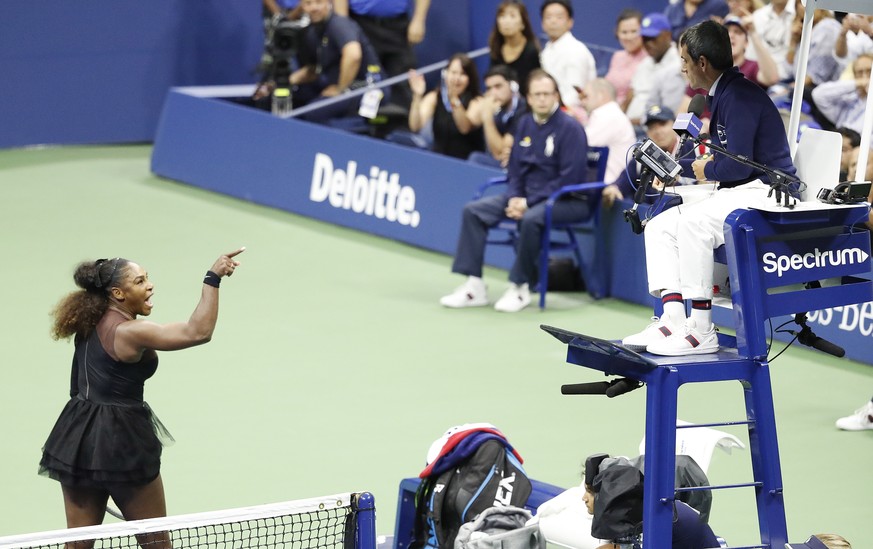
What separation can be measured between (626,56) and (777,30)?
1534mm

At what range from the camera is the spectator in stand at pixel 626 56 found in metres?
14.5

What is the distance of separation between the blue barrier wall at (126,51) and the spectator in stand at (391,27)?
1.54 m

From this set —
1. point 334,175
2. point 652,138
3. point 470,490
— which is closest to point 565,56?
point 334,175

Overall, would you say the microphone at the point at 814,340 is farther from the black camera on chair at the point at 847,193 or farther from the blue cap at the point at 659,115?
the blue cap at the point at 659,115

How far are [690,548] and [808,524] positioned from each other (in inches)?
85.7

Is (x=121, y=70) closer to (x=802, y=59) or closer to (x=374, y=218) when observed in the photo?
(x=374, y=218)

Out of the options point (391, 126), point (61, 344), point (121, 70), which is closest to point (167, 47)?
point (121, 70)

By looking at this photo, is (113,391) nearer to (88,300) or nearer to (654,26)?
(88,300)

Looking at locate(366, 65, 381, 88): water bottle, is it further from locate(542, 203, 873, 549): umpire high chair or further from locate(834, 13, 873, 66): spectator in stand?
locate(542, 203, 873, 549): umpire high chair

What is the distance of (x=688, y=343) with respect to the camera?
6008 mm

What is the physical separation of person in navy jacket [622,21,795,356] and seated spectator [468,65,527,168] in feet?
23.5

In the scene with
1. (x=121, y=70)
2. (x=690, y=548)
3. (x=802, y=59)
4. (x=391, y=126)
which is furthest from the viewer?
(x=121, y=70)

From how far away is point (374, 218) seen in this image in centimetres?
1451

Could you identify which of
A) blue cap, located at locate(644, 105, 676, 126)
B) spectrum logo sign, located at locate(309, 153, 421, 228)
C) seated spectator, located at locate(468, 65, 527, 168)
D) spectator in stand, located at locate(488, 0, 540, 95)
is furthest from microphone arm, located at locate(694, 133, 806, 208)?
spectator in stand, located at locate(488, 0, 540, 95)
